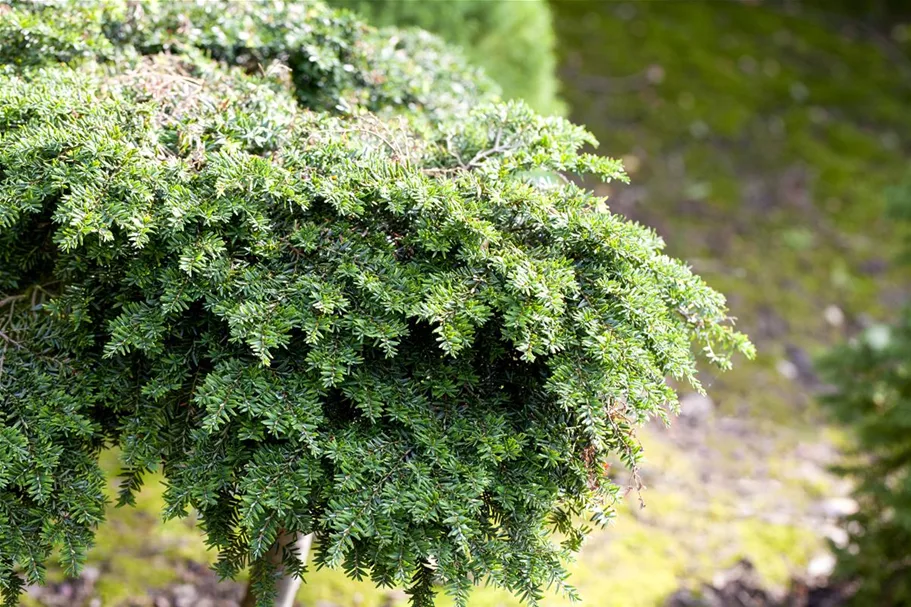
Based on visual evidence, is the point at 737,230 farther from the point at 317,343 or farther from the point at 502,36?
the point at 317,343

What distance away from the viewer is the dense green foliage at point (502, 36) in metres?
3.97

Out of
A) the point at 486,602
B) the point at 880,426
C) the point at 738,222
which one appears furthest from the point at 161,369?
the point at 738,222

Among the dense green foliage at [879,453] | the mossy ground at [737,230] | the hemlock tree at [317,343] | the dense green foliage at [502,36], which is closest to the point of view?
the hemlock tree at [317,343]

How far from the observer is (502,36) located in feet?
13.5

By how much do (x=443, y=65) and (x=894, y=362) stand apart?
2.24 metres

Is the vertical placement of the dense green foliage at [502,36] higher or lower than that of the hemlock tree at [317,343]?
higher

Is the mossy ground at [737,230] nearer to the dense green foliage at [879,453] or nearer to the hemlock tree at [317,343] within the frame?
the dense green foliage at [879,453]

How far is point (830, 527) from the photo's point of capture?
13.2 ft

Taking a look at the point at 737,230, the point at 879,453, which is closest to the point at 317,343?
the point at 879,453

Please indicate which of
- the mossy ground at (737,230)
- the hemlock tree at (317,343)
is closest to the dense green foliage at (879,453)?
the mossy ground at (737,230)

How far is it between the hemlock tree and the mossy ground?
1.25 meters

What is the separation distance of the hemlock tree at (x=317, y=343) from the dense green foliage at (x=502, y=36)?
2227 mm

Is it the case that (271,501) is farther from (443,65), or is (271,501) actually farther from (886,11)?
(886,11)

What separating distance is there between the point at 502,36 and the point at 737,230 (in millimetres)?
2800
